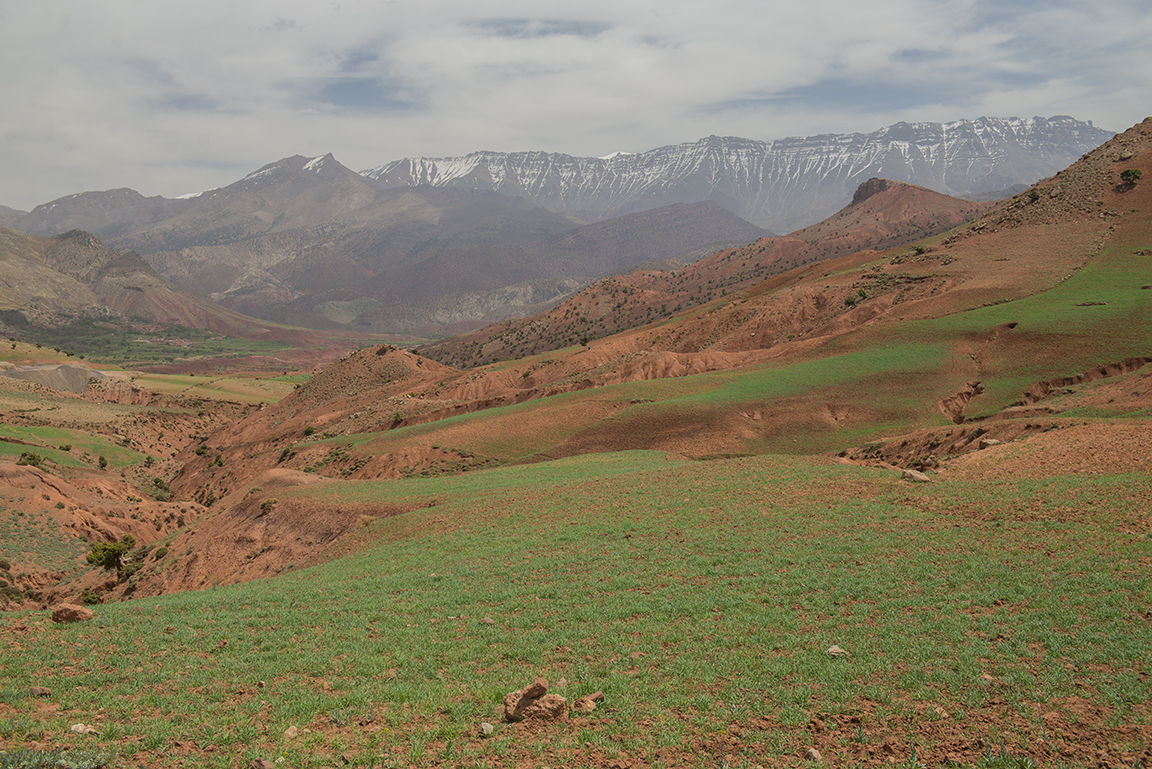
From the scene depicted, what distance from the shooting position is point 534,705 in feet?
36.1

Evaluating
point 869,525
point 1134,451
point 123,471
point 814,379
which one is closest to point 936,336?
point 814,379

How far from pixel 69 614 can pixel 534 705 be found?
13608 mm

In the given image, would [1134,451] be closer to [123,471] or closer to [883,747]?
[883,747]

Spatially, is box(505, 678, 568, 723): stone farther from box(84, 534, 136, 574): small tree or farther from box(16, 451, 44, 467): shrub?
box(16, 451, 44, 467): shrub

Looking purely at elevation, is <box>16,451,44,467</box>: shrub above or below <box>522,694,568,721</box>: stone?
below

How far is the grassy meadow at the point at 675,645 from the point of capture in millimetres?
10234

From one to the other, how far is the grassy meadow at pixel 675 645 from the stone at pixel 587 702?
278 mm

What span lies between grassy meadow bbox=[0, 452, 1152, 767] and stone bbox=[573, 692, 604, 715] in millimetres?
278

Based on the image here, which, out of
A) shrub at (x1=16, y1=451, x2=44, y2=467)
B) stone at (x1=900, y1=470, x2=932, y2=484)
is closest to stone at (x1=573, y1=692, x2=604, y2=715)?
stone at (x1=900, y1=470, x2=932, y2=484)

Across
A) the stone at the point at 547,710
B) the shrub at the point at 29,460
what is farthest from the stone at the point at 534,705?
the shrub at the point at 29,460

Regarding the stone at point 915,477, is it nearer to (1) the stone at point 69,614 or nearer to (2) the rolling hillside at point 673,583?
(2) the rolling hillside at point 673,583

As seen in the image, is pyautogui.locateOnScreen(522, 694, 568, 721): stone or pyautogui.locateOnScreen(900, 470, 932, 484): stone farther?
pyautogui.locateOnScreen(900, 470, 932, 484): stone

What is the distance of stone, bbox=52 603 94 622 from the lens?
16.6 m

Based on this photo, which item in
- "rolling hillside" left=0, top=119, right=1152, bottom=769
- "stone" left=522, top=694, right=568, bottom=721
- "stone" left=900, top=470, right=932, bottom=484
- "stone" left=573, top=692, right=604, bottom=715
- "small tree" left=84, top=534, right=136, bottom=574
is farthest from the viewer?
"small tree" left=84, top=534, right=136, bottom=574
